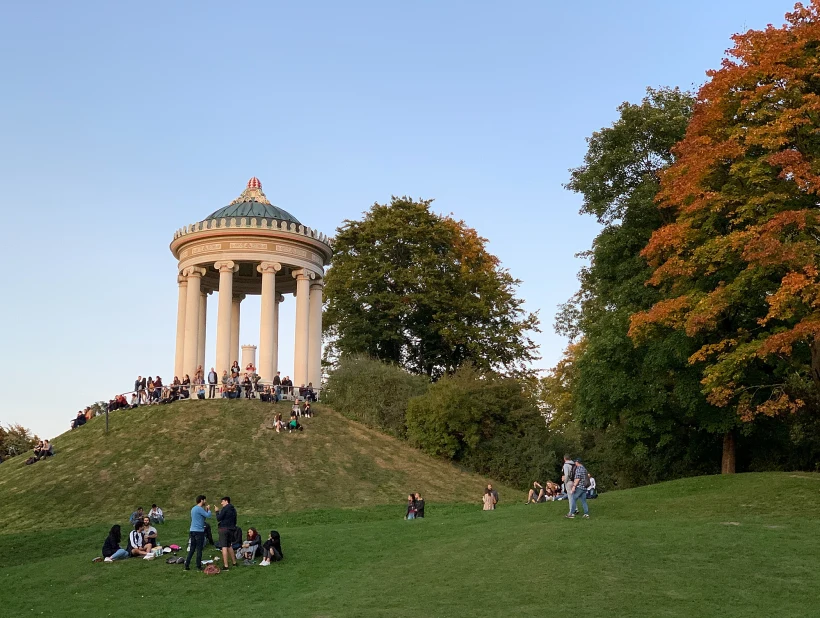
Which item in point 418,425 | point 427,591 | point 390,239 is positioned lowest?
point 427,591

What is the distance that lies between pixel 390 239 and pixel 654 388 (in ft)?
79.6

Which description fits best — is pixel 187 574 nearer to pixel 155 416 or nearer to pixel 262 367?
pixel 155 416

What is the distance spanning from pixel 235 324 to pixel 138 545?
30.3m

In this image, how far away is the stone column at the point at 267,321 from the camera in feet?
149

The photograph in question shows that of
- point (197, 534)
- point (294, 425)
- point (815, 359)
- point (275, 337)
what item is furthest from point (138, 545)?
point (275, 337)

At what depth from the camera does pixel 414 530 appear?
77.6ft

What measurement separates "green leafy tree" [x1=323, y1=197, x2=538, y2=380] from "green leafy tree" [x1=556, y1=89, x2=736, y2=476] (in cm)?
1451

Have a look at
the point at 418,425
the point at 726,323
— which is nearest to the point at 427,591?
the point at 726,323

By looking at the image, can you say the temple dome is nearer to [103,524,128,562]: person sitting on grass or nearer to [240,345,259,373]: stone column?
[240,345,259,373]: stone column

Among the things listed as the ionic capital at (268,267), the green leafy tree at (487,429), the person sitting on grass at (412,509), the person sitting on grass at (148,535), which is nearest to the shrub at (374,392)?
the green leafy tree at (487,429)

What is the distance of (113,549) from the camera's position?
21547 mm

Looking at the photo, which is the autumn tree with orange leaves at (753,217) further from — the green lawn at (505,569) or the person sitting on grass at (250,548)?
the person sitting on grass at (250,548)

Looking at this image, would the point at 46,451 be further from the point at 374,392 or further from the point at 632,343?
the point at 632,343

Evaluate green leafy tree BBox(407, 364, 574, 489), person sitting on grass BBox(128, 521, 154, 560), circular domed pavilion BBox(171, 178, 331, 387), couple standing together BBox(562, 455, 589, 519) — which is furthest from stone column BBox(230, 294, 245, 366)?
couple standing together BBox(562, 455, 589, 519)
